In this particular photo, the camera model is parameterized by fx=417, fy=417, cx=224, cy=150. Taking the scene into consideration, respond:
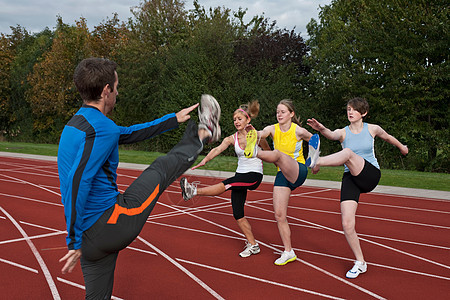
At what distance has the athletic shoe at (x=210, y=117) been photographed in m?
3.17

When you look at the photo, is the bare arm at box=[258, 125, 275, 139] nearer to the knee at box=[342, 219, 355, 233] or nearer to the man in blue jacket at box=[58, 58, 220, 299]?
the knee at box=[342, 219, 355, 233]

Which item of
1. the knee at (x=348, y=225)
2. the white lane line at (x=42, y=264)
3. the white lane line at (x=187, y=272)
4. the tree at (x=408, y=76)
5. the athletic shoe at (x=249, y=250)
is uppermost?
the tree at (x=408, y=76)

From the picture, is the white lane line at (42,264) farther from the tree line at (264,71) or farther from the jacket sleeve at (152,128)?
→ the tree line at (264,71)

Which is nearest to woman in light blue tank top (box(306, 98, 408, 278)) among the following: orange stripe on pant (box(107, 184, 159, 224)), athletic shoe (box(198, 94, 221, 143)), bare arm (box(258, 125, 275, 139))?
bare arm (box(258, 125, 275, 139))

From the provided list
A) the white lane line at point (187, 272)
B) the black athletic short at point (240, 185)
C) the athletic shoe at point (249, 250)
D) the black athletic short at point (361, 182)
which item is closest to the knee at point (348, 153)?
the black athletic short at point (361, 182)

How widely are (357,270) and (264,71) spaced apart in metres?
20.5

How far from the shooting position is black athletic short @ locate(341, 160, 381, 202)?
192 inches

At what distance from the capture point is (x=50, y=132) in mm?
35094

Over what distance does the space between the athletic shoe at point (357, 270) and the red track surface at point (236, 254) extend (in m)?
0.07

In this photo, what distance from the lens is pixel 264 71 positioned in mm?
24609

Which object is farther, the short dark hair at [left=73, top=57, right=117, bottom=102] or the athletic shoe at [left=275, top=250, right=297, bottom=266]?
the athletic shoe at [left=275, top=250, right=297, bottom=266]

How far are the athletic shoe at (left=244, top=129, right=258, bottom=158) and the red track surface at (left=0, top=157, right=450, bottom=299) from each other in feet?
3.37

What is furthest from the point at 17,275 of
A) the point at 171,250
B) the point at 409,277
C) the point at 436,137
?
the point at 436,137

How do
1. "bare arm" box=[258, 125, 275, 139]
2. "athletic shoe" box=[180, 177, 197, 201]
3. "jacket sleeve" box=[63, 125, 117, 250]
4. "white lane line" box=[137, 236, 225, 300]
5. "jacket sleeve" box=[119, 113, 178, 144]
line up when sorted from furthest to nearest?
"bare arm" box=[258, 125, 275, 139] < "athletic shoe" box=[180, 177, 197, 201] < "white lane line" box=[137, 236, 225, 300] < "jacket sleeve" box=[119, 113, 178, 144] < "jacket sleeve" box=[63, 125, 117, 250]
